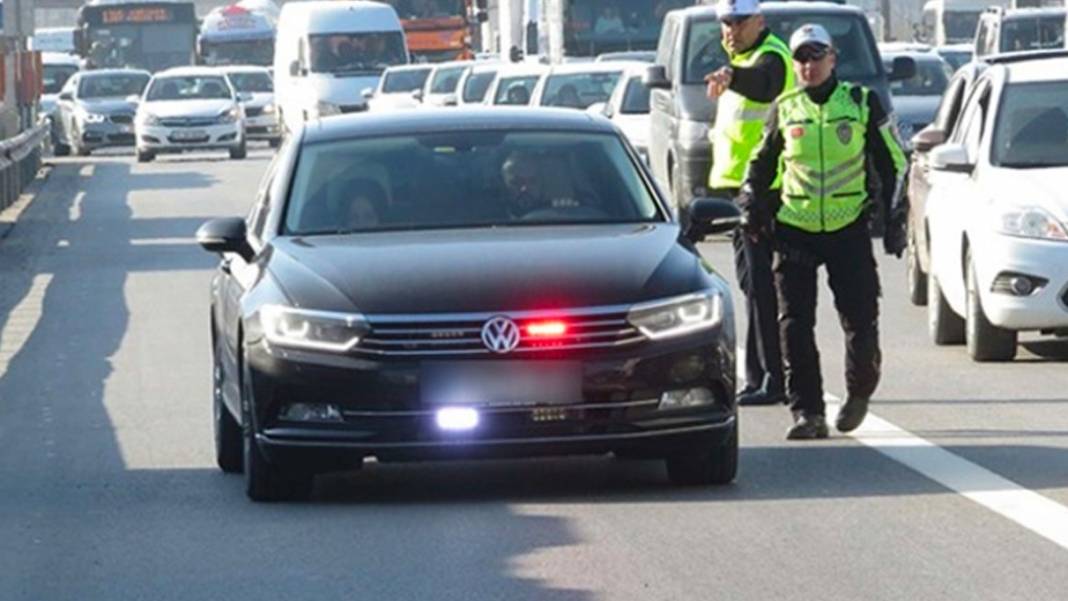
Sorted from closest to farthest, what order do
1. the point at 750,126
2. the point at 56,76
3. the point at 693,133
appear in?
1. the point at 750,126
2. the point at 693,133
3. the point at 56,76

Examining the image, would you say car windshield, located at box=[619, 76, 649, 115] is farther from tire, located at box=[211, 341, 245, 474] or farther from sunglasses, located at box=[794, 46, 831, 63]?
tire, located at box=[211, 341, 245, 474]

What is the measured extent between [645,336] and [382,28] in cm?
4729

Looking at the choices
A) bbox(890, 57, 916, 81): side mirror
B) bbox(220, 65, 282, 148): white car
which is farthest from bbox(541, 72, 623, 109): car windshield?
bbox(220, 65, 282, 148): white car

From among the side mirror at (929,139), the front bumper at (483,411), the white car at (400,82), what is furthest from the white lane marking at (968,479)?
the white car at (400,82)

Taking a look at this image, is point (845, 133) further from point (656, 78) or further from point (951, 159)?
point (656, 78)

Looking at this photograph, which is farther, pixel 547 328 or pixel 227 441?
pixel 227 441

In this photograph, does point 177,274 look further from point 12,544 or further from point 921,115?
point 12,544

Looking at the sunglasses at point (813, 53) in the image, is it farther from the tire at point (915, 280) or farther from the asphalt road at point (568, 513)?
the tire at point (915, 280)

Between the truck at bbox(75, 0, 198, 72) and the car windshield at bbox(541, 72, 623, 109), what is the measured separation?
113 feet

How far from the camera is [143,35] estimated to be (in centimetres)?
7262

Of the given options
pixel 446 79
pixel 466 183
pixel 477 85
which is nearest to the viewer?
pixel 466 183

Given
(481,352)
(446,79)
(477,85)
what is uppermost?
(481,352)

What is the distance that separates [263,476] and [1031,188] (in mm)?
6307

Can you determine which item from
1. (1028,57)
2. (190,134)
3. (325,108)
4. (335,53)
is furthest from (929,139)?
(335,53)
